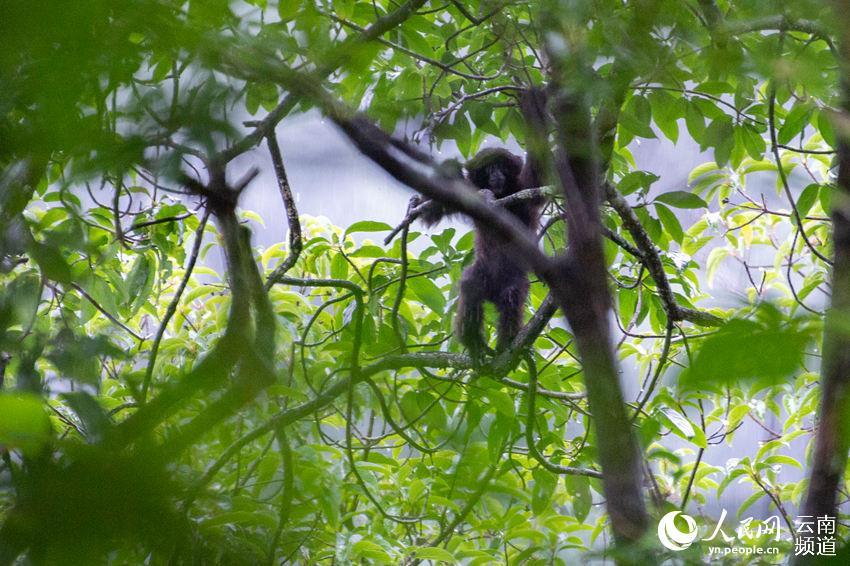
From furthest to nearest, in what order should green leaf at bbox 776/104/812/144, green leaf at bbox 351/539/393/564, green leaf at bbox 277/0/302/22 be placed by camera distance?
green leaf at bbox 776/104/812/144 < green leaf at bbox 351/539/393/564 < green leaf at bbox 277/0/302/22

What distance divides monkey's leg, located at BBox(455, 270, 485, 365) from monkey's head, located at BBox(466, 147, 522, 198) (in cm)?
45

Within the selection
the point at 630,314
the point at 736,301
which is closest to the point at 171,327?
the point at 630,314

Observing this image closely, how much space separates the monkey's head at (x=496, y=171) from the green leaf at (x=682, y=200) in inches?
47.8

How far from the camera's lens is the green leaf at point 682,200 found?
7.23ft

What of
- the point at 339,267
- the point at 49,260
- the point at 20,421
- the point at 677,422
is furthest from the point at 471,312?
the point at 20,421

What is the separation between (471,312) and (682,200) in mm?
989

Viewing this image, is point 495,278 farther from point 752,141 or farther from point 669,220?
point 752,141

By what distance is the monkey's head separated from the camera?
3439mm

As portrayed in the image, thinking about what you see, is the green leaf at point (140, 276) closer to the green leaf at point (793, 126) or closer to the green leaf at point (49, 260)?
the green leaf at point (49, 260)

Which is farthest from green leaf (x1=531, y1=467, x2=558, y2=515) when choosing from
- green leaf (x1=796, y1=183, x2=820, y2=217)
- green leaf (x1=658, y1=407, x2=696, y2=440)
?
green leaf (x1=796, y1=183, x2=820, y2=217)

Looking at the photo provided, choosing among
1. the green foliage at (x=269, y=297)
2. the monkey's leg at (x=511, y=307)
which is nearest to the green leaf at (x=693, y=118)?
the green foliage at (x=269, y=297)

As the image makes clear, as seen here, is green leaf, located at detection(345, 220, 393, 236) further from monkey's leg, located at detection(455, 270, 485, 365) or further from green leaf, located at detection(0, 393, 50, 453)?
green leaf, located at detection(0, 393, 50, 453)

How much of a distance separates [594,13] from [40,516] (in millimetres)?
902

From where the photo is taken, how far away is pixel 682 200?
2.21m
